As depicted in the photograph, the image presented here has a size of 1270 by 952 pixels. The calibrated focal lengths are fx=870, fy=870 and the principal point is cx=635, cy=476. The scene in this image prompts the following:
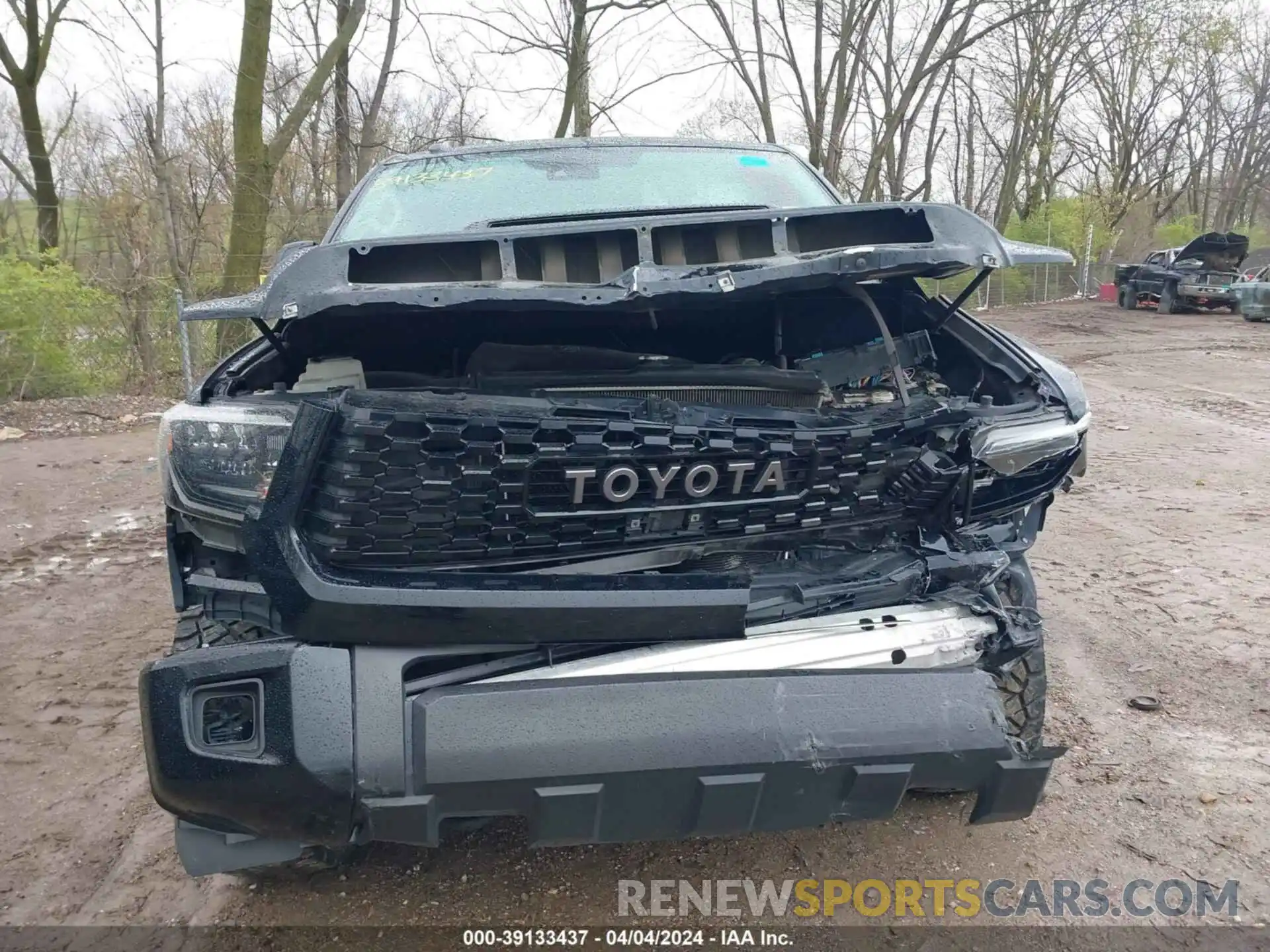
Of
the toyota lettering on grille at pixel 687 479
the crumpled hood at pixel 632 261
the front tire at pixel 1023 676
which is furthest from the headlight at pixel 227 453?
the front tire at pixel 1023 676

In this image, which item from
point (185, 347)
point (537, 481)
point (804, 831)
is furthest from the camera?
point (185, 347)

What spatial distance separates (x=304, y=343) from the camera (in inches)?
95.3

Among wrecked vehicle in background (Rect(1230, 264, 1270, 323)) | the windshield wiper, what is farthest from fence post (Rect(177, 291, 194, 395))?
wrecked vehicle in background (Rect(1230, 264, 1270, 323))

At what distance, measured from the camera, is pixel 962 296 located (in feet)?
7.68

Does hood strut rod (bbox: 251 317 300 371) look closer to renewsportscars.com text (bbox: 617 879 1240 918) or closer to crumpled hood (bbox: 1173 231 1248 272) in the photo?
renewsportscars.com text (bbox: 617 879 1240 918)

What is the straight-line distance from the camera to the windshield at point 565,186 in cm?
314

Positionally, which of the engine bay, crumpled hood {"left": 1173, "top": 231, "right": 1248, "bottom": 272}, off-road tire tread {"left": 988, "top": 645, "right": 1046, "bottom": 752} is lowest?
off-road tire tread {"left": 988, "top": 645, "right": 1046, "bottom": 752}

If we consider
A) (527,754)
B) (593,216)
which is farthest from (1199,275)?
(527,754)

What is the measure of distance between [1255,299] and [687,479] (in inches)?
811

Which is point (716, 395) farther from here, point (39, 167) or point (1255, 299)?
point (1255, 299)

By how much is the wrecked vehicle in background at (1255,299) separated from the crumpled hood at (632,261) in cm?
1955

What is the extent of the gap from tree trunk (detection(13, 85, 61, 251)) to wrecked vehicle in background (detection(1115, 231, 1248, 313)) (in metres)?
22.7

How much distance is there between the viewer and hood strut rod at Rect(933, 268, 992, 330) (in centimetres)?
221

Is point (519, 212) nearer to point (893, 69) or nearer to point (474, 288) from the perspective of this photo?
point (474, 288)
